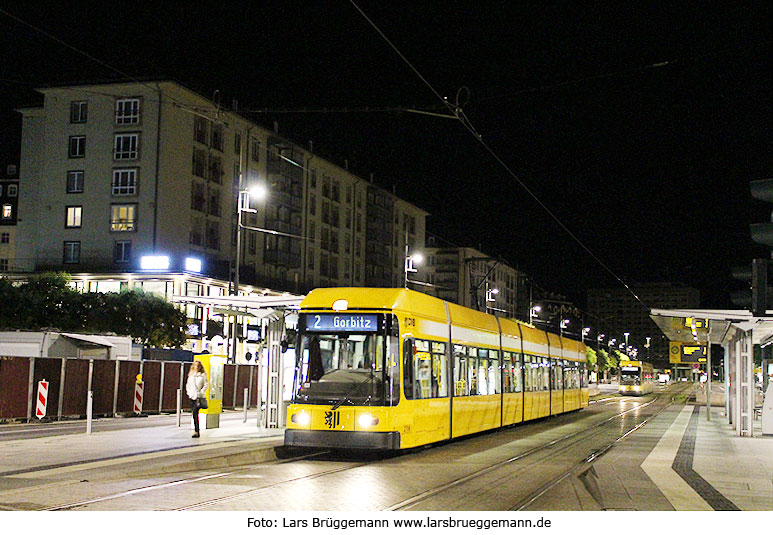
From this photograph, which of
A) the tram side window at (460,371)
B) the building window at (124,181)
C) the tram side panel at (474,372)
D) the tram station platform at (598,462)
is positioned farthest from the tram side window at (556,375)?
the building window at (124,181)

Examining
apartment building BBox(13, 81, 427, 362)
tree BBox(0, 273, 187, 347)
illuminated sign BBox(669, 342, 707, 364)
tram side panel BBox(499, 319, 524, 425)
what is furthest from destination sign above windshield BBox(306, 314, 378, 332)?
apartment building BBox(13, 81, 427, 362)

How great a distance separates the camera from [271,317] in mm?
22859

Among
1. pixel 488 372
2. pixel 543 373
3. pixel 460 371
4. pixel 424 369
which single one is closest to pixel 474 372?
pixel 460 371

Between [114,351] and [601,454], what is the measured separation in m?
27.9

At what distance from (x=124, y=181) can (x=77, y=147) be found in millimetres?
4739

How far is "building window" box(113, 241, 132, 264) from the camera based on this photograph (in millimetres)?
66438

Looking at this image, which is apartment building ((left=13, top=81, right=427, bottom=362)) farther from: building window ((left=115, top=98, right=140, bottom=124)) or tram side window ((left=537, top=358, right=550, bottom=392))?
tram side window ((left=537, top=358, right=550, bottom=392))

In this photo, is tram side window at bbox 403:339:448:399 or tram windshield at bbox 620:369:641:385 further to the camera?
tram windshield at bbox 620:369:641:385

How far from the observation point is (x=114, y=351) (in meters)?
42.7

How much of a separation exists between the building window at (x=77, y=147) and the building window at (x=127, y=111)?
3169 millimetres

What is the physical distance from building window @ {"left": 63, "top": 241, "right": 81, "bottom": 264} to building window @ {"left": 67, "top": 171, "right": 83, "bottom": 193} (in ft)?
12.1
